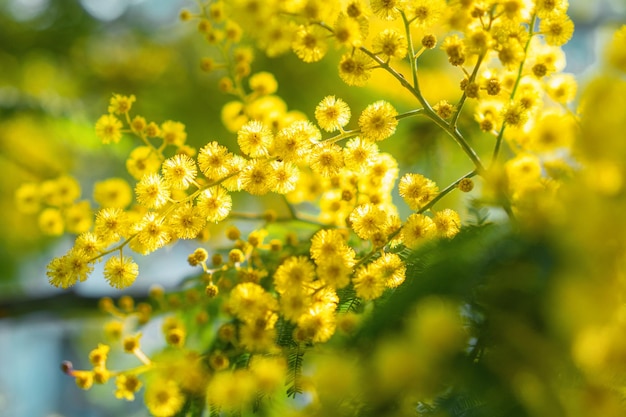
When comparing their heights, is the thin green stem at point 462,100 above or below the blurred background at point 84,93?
below

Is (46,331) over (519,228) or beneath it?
over

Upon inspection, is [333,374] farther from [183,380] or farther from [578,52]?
[578,52]

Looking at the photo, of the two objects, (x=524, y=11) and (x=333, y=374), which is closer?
(x=333, y=374)

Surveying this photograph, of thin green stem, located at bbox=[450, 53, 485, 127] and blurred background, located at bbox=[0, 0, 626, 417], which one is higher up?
blurred background, located at bbox=[0, 0, 626, 417]

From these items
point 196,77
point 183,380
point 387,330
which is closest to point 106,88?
point 196,77

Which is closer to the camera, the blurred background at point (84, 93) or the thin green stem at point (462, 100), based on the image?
the thin green stem at point (462, 100)

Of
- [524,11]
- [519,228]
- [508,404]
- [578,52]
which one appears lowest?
[508,404]

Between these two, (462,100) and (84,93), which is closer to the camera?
(462,100)

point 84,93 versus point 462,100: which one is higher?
point 84,93
